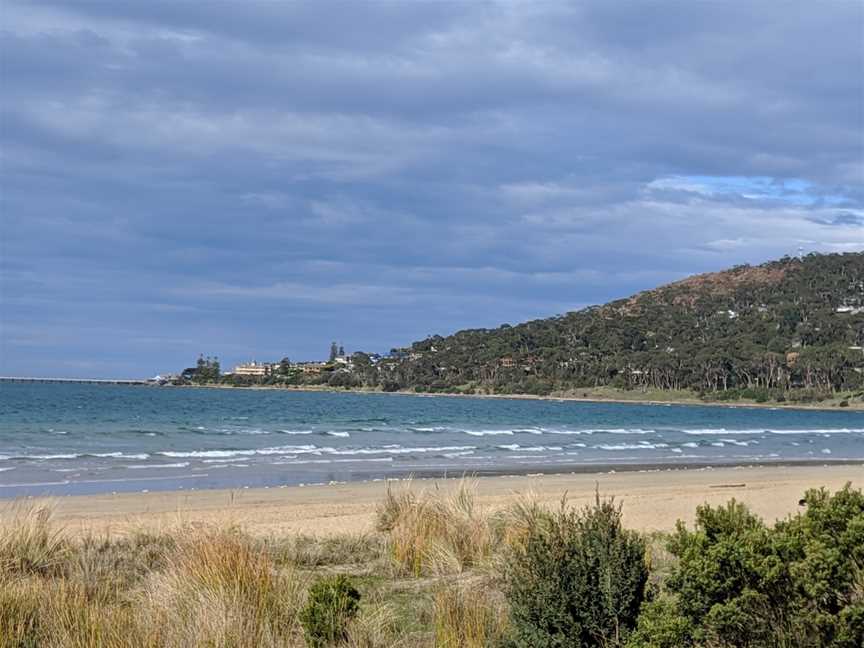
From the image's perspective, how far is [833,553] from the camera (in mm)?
4969

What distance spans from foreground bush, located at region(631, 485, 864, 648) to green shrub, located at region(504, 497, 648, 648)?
0.56 meters

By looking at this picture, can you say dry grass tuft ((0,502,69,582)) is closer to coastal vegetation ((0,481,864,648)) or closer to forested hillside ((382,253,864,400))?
coastal vegetation ((0,481,864,648))

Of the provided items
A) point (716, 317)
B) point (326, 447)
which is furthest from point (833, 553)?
point (716, 317)

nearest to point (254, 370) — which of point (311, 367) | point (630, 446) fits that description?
point (311, 367)

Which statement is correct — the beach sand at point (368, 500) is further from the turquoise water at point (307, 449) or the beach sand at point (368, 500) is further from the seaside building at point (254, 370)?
the seaside building at point (254, 370)

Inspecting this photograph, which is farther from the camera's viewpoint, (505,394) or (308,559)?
(505,394)

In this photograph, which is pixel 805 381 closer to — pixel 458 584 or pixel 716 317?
pixel 716 317

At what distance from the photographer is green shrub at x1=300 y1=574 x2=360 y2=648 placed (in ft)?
19.6

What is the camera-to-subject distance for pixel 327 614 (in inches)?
238

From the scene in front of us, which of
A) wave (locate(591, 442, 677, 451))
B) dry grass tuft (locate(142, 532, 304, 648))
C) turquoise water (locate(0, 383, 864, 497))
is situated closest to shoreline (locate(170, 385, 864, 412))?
turquoise water (locate(0, 383, 864, 497))

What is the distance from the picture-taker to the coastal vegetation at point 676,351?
440 ft

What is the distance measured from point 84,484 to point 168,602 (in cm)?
1805

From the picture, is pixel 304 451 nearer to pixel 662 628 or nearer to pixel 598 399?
pixel 662 628

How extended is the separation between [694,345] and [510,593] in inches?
5731
